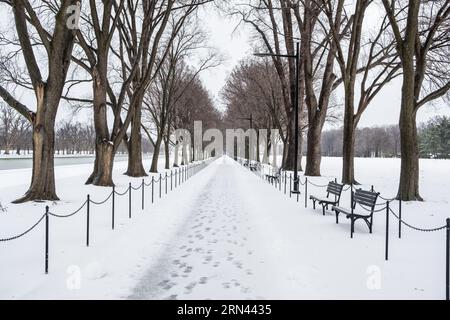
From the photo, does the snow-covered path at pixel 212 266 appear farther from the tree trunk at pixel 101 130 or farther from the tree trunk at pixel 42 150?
the tree trunk at pixel 101 130

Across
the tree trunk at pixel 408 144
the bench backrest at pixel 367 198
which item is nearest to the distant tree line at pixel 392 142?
the tree trunk at pixel 408 144

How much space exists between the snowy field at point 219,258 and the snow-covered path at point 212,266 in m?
0.02

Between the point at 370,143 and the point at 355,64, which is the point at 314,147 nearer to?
the point at 355,64

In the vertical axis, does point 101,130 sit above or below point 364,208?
above

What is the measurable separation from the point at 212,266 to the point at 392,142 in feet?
562

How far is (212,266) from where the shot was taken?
6441 mm

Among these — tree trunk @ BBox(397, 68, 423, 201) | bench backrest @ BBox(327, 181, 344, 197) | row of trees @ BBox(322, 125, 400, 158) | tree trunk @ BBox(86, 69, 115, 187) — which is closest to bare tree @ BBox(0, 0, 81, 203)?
tree trunk @ BBox(86, 69, 115, 187)

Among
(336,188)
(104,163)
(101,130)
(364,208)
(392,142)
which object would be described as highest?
(392,142)

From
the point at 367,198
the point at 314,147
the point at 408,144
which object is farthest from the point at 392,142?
the point at 367,198

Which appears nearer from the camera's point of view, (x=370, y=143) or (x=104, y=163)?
(x=104, y=163)

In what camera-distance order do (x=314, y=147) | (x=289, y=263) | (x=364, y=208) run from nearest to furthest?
(x=289, y=263) < (x=364, y=208) < (x=314, y=147)

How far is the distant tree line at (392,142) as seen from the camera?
95.8 m

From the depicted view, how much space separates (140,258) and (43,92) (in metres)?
8.88

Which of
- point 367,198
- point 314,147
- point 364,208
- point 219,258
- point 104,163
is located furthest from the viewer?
point 314,147
